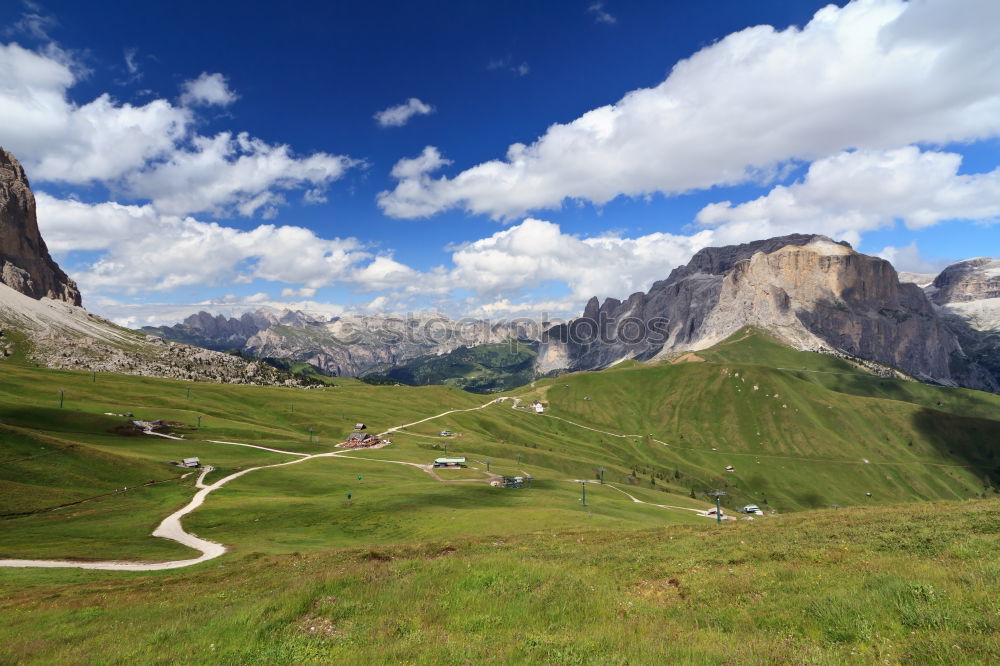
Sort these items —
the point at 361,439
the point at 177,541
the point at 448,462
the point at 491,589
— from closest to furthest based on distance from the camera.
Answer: the point at 491,589 < the point at 177,541 < the point at 448,462 < the point at 361,439

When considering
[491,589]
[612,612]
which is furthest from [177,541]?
[612,612]

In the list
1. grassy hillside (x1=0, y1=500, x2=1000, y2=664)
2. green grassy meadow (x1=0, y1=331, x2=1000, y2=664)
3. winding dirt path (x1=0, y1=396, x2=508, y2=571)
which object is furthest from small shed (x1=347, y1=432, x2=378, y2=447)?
grassy hillside (x1=0, y1=500, x2=1000, y2=664)

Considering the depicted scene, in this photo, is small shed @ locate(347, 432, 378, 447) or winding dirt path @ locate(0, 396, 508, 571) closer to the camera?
winding dirt path @ locate(0, 396, 508, 571)

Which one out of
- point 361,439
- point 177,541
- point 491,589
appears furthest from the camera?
point 361,439

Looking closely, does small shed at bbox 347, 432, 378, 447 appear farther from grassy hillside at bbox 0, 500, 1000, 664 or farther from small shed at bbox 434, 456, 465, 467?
grassy hillside at bbox 0, 500, 1000, 664

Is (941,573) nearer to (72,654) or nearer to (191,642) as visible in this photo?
(191,642)

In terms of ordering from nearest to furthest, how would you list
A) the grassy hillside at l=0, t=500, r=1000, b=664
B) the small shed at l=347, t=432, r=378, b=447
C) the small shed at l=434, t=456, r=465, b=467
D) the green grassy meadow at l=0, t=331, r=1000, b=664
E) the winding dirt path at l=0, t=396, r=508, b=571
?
the grassy hillside at l=0, t=500, r=1000, b=664
the green grassy meadow at l=0, t=331, r=1000, b=664
the winding dirt path at l=0, t=396, r=508, b=571
the small shed at l=434, t=456, r=465, b=467
the small shed at l=347, t=432, r=378, b=447

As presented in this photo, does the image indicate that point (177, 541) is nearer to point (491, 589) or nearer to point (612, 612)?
point (491, 589)

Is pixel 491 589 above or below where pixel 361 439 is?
above

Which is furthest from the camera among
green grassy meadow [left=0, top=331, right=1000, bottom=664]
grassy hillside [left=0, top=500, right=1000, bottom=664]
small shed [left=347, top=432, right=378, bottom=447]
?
small shed [left=347, top=432, right=378, bottom=447]

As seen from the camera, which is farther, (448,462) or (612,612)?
(448,462)

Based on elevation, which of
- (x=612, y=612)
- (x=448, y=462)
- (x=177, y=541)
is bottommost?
(x=448, y=462)

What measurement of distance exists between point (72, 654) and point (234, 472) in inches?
3698

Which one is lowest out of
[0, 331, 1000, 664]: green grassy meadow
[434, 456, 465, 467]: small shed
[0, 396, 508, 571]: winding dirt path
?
[434, 456, 465, 467]: small shed
